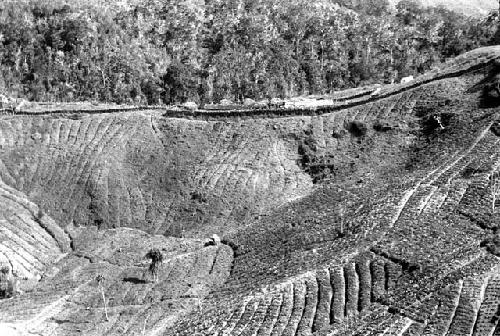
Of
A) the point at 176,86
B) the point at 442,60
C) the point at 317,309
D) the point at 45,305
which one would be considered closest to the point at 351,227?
the point at 317,309

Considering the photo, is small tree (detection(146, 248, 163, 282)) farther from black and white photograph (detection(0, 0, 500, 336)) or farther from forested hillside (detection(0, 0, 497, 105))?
forested hillside (detection(0, 0, 497, 105))

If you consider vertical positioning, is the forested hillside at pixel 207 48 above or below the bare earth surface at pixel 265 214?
above

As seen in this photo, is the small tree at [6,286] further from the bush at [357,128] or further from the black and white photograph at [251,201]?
the bush at [357,128]

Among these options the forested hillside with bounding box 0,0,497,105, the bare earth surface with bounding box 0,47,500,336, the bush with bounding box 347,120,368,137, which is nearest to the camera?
the bare earth surface with bounding box 0,47,500,336

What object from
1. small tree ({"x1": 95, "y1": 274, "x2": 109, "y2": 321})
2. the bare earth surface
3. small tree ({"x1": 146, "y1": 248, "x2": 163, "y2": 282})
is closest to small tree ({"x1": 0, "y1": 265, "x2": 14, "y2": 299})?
the bare earth surface

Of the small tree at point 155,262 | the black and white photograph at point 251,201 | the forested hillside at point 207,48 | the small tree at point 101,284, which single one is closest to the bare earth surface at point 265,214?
the black and white photograph at point 251,201
